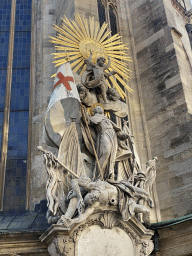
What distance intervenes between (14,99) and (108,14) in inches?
189

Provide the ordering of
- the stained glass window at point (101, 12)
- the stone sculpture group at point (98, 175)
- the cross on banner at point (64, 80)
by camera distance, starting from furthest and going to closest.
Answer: the stained glass window at point (101, 12) < the cross on banner at point (64, 80) < the stone sculpture group at point (98, 175)

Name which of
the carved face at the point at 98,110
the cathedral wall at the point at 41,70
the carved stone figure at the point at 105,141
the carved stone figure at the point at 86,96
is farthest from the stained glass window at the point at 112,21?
the carved stone figure at the point at 105,141

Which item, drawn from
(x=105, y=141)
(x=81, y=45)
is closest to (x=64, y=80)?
(x=105, y=141)

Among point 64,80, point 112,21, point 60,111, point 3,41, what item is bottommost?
point 60,111

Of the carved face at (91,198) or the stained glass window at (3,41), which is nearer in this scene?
the carved face at (91,198)

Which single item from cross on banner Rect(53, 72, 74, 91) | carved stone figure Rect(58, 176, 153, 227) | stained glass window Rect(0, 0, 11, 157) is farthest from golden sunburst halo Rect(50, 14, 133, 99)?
carved stone figure Rect(58, 176, 153, 227)

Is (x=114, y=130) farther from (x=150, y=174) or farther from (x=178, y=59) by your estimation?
(x=178, y=59)

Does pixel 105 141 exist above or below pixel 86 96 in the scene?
below

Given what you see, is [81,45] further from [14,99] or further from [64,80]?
[14,99]

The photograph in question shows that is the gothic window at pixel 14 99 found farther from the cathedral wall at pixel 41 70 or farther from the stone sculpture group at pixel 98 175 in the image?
the stone sculpture group at pixel 98 175

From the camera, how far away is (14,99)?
35.5 feet

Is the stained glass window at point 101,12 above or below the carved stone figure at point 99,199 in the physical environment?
above

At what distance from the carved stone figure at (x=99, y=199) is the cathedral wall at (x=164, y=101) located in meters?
3.29

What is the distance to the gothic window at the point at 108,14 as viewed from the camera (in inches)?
505
